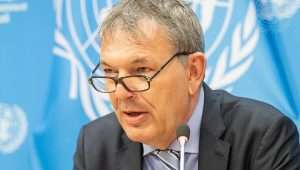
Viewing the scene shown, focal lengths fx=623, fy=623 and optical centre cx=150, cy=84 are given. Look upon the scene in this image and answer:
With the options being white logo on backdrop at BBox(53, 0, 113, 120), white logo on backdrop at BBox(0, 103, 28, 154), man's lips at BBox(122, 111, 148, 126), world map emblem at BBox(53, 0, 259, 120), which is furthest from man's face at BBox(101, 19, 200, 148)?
white logo on backdrop at BBox(0, 103, 28, 154)

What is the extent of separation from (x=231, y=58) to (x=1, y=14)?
34.9 inches

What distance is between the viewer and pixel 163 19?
4.60ft

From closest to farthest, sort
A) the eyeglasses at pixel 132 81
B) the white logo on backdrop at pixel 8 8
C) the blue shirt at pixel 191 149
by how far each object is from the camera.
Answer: the eyeglasses at pixel 132 81
the blue shirt at pixel 191 149
the white logo on backdrop at pixel 8 8

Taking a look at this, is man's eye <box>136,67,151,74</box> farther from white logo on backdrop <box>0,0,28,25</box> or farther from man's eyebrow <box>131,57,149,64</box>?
white logo on backdrop <box>0,0,28,25</box>

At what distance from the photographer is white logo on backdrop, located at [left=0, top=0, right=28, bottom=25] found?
2.31 meters

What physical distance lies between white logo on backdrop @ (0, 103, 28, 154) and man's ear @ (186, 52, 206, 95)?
0.98 metres

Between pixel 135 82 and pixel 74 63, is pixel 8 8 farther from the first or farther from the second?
pixel 135 82

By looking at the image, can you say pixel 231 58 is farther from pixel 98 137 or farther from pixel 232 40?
pixel 98 137

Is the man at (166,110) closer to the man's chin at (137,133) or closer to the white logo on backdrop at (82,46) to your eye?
the man's chin at (137,133)

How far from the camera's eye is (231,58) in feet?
6.76

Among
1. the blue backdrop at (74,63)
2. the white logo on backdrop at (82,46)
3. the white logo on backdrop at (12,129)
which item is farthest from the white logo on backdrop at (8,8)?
Answer: the white logo on backdrop at (12,129)

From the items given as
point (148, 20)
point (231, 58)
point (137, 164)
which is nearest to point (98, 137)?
point (137, 164)

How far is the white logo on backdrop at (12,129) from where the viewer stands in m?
2.31

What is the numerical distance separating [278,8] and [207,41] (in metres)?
0.26
